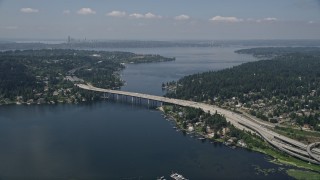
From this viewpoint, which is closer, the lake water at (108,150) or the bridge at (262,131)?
the lake water at (108,150)

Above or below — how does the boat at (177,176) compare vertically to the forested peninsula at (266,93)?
below

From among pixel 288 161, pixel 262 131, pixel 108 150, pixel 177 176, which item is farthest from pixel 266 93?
pixel 177 176

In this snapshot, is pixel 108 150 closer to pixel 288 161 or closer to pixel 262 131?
pixel 288 161

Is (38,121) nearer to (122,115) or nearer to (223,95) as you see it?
Answer: (122,115)

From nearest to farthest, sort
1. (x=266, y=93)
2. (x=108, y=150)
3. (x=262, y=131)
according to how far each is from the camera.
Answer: (x=108, y=150) < (x=262, y=131) < (x=266, y=93)

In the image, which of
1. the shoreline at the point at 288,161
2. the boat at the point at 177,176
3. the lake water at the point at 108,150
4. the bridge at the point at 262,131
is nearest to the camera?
the boat at the point at 177,176

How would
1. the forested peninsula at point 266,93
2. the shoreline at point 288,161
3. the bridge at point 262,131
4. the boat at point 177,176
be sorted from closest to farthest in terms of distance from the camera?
the boat at point 177,176 → the shoreline at point 288,161 → the bridge at point 262,131 → the forested peninsula at point 266,93

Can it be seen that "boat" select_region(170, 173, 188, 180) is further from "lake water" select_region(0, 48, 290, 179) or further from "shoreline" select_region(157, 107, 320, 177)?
"shoreline" select_region(157, 107, 320, 177)

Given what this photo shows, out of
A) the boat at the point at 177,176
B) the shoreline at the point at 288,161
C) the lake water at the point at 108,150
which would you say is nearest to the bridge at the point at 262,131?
the shoreline at the point at 288,161

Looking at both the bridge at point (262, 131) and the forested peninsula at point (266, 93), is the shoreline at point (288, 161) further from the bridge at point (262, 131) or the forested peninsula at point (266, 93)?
the forested peninsula at point (266, 93)
